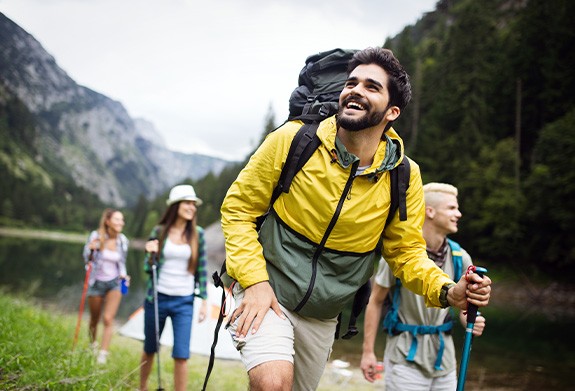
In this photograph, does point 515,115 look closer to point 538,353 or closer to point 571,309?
point 571,309

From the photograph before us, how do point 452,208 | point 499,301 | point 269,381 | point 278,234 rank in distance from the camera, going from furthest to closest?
point 499,301 < point 452,208 < point 278,234 < point 269,381

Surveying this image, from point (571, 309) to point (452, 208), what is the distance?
32227 millimetres

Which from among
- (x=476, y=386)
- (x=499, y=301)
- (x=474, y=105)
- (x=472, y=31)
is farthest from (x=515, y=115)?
(x=476, y=386)

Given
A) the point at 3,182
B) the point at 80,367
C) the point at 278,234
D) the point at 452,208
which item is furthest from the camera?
the point at 3,182

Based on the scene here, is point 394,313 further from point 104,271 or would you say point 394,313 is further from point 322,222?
point 104,271

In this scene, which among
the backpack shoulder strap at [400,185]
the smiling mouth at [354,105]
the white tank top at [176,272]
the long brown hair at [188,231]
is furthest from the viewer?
the long brown hair at [188,231]

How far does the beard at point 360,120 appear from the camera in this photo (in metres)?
2.83

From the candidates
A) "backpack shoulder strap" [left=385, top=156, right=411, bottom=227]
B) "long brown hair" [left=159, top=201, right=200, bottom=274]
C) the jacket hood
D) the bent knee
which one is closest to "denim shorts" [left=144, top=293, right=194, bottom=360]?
"long brown hair" [left=159, top=201, right=200, bottom=274]

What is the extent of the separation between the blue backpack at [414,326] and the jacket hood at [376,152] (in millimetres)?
1717

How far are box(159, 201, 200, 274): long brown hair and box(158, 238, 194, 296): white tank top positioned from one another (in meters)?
0.05

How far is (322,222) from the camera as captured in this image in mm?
2805

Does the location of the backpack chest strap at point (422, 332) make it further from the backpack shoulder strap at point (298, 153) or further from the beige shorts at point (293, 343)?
the backpack shoulder strap at point (298, 153)

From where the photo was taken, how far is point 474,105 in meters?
54.3

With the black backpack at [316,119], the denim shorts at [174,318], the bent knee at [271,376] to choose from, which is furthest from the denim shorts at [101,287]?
the bent knee at [271,376]
